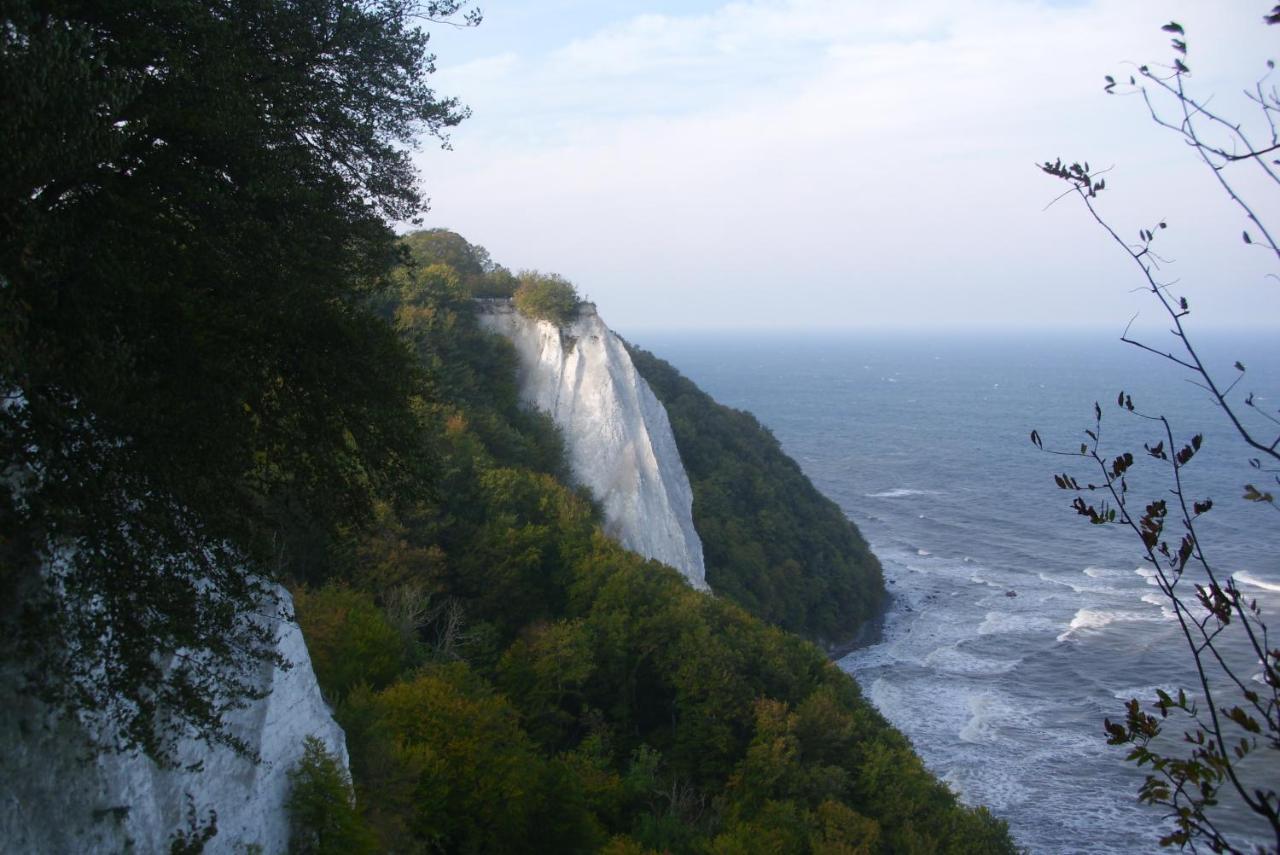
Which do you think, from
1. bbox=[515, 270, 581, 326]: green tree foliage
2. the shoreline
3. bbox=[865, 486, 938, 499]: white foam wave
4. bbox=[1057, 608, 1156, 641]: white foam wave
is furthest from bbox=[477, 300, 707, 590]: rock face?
bbox=[865, 486, 938, 499]: white foam wave

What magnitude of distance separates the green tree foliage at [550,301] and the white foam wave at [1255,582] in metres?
36.8

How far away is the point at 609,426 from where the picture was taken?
34625mm

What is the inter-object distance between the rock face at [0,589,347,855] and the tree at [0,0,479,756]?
388 millimetres

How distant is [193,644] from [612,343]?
32.0 m

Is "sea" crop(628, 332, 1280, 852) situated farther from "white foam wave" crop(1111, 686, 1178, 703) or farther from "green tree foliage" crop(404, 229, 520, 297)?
"green tree foliage" crop(404, 229, 520, 297)

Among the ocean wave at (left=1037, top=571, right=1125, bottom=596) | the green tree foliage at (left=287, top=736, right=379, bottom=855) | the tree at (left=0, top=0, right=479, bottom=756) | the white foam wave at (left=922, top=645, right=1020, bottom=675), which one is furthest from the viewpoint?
→ the ocean wave at (left=1037, top=571, right=1125, bottom=596)

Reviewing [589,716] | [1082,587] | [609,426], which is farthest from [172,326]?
[1082,587]

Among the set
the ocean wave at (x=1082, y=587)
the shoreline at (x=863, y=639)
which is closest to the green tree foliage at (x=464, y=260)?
the shoreline at (x=863, y=639)

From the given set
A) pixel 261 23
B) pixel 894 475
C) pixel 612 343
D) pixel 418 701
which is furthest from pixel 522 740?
pixel 894 475

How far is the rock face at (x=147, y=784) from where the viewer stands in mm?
5953

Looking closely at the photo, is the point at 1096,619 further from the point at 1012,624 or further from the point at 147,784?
the point at 147,784

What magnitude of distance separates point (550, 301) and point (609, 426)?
244 inches

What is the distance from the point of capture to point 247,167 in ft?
21.9

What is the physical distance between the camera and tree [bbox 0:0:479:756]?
17.0 ft
